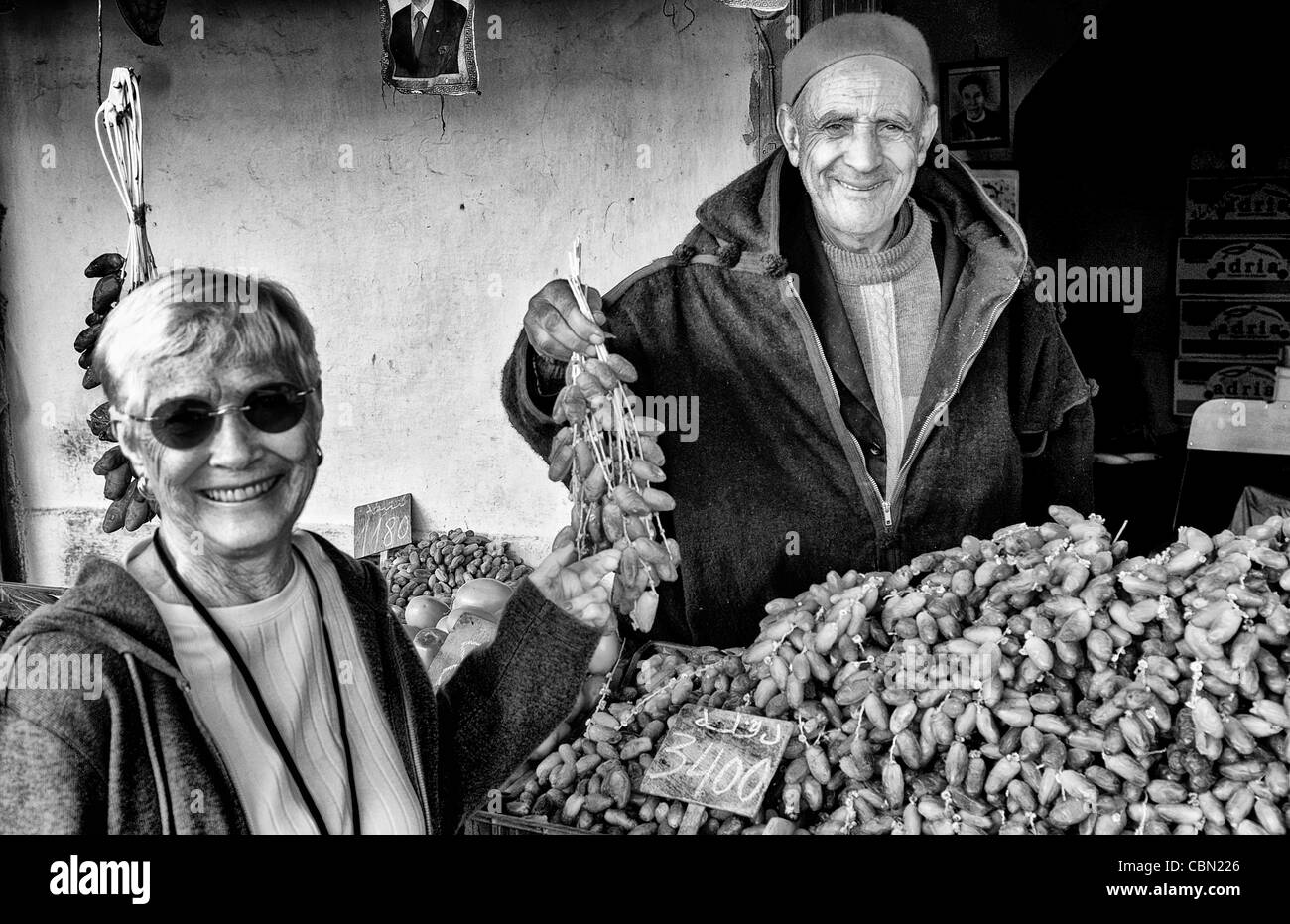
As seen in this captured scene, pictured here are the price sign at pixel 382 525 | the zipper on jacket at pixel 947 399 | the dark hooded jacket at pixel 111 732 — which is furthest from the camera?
the price sign at pixel 382 525

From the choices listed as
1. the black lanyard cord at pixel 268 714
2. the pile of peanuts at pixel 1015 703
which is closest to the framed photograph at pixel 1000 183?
the pile of peanuts at pixel 1015 703

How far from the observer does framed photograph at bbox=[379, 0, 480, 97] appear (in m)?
2.96

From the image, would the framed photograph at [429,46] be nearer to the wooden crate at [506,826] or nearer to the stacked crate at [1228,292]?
the wooden crate at [506,826]

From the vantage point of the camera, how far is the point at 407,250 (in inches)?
148

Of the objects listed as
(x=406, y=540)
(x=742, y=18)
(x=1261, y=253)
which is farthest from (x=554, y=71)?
(x=1261, y=253)

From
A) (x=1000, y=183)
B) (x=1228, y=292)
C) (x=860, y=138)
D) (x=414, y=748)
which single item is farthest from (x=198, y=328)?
(x=1228, y=292)

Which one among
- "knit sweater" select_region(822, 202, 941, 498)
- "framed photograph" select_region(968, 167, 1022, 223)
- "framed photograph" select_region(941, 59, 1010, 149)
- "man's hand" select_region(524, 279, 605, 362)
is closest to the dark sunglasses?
"man's hand" select_region(524, 279, 605, 362)

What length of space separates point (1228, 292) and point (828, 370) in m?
4.29

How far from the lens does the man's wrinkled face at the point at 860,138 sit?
2.23 m

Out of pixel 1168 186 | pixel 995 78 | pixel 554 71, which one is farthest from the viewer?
pixel 1168 186

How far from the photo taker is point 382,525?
355 cm

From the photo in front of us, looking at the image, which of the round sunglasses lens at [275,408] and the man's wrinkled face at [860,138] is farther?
the man's wrinkled face at [860,138]

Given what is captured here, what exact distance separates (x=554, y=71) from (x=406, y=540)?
1.57 meters
